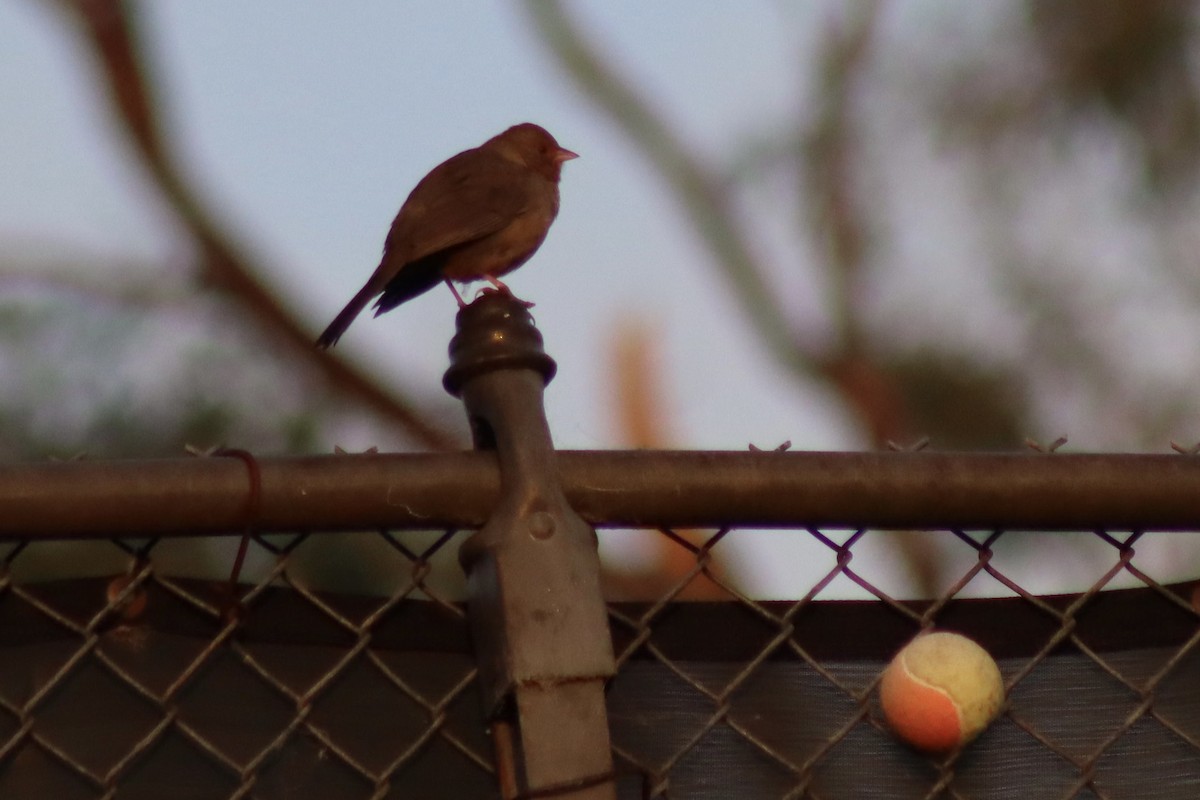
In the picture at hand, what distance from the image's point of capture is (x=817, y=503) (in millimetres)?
1859

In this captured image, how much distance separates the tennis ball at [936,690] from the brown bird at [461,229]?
2.25 metres

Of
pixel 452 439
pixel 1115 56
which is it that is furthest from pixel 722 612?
pixel 1115 56

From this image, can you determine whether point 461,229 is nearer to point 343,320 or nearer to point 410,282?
point 410,282

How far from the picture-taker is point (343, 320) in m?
4.02

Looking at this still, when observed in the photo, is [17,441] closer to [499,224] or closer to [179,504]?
[499,224]

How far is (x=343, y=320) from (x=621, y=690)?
2.24 m

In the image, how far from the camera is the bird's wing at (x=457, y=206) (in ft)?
14.1

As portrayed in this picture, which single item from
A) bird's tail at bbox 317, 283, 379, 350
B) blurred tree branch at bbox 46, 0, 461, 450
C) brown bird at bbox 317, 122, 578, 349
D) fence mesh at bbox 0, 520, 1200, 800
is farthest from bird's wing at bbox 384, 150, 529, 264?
fence mesh at bbox 0, 520, 1200, 800

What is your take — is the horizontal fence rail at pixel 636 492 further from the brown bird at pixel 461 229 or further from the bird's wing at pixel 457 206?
the bird's wing at pixel 457 206

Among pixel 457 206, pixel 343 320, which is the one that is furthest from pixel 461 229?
pixel 343 320

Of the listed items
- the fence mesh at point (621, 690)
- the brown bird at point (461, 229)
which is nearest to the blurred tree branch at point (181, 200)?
the brown bird at point (461, 229)

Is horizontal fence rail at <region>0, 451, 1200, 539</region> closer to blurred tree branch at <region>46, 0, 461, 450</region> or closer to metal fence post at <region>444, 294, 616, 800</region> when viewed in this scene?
metal fence post at <region>444, 294, 616, 800</region>

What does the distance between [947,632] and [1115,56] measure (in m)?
6.01

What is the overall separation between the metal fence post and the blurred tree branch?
4497mm
